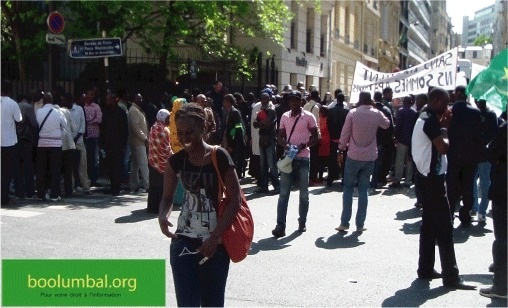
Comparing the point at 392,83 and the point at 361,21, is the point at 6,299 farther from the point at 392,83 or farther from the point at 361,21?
the point at 361,21

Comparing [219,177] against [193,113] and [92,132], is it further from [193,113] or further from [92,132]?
[92,132]

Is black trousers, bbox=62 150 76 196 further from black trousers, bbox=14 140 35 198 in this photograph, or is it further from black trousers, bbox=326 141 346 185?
black trousers, bbox=326 141 346 185

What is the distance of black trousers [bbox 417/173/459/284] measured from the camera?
7.45 meters

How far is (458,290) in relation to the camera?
24.3ft

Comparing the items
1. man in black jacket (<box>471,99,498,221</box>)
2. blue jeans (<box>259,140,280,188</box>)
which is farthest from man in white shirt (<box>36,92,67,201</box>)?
man in black jacket (<box>471,99,498,221</box>)

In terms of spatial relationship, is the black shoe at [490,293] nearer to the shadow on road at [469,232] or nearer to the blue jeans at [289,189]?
the shadow on road at [469,232]

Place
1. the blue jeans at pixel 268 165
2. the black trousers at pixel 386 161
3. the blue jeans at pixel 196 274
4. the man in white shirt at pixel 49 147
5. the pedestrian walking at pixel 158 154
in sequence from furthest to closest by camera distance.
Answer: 1. the black trousers at pixel 386 161
2. the blue jeans at pixel 268 165
3. the man in white shirt at pixel 49 147
4. the pedestrian walking at pixel 158 154
5. the blue jeans at pixel 196 274

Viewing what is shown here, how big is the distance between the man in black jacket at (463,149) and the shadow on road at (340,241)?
1.30 metres

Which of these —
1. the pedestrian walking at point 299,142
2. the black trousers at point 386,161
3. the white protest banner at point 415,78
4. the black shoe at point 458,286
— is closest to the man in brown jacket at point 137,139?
the white protest banner at point 415,78

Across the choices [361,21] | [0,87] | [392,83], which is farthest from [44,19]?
[361,21]

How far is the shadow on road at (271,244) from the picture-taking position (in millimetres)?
9156

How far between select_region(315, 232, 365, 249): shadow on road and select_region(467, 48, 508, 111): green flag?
255 cm

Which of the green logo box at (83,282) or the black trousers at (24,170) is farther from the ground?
the black trousers at (24,170)

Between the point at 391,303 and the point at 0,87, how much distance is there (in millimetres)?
8044
